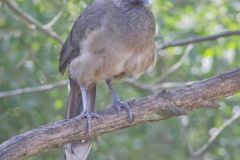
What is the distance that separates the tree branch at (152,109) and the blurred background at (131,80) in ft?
5.93

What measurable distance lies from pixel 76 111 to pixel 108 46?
41.1 inches

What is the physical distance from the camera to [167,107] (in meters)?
5.79

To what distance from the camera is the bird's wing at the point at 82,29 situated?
6.38 m

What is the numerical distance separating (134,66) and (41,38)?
2.37 m

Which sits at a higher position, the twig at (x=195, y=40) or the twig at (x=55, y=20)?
the twig at (x=55, y=20)

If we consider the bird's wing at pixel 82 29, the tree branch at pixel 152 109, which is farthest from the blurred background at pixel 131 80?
the tree branch at pixel 152 109

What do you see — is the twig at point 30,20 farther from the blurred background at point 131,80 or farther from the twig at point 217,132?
the twig at point 217,132

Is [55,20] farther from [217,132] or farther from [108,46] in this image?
[217,132]

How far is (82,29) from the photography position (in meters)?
6.48

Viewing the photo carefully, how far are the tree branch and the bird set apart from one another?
20 cm

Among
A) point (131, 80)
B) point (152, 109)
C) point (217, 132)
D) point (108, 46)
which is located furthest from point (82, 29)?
point (217, 132)

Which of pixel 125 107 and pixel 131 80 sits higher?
pixel 125 107

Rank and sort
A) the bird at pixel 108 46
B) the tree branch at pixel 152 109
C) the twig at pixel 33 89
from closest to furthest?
the tree branch at pixel 152 109
the bird at pixel 108 46
the twig at pixel 33 89

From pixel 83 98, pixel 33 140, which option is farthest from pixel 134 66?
pixel 33 140
